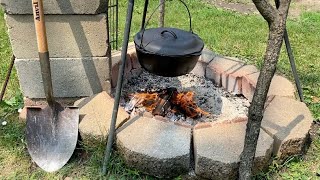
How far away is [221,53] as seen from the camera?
4145 millimetres

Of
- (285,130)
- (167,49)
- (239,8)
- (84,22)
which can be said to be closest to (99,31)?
(84,22)

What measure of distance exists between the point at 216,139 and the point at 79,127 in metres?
0.87

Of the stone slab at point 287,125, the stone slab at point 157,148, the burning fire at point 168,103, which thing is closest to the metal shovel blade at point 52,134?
the stone slab at point 157,148

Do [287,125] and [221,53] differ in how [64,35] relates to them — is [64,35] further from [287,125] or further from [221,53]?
[221,53]

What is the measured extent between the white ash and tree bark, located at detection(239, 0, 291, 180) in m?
0.73

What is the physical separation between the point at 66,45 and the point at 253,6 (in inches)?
168

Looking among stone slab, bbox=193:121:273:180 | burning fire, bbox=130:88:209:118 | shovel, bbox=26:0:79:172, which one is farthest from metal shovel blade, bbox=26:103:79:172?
stone slab, bbox=193:121:273:180

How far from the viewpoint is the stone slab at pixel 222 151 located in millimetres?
2148

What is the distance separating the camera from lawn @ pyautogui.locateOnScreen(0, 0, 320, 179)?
2.39m

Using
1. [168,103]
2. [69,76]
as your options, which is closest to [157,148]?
[168,103]

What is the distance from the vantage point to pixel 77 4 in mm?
2492

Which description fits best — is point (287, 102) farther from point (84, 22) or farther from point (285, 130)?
point (84, 22)

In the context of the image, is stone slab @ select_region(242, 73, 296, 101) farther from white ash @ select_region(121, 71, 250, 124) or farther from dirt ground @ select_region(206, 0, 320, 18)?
dirt ground @ select_region(206, 0, 320, 18)

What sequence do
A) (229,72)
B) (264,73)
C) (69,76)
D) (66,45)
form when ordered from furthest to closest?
1. (229,72)
2. (69,76)
3. (66,45)
4. (264,73)
